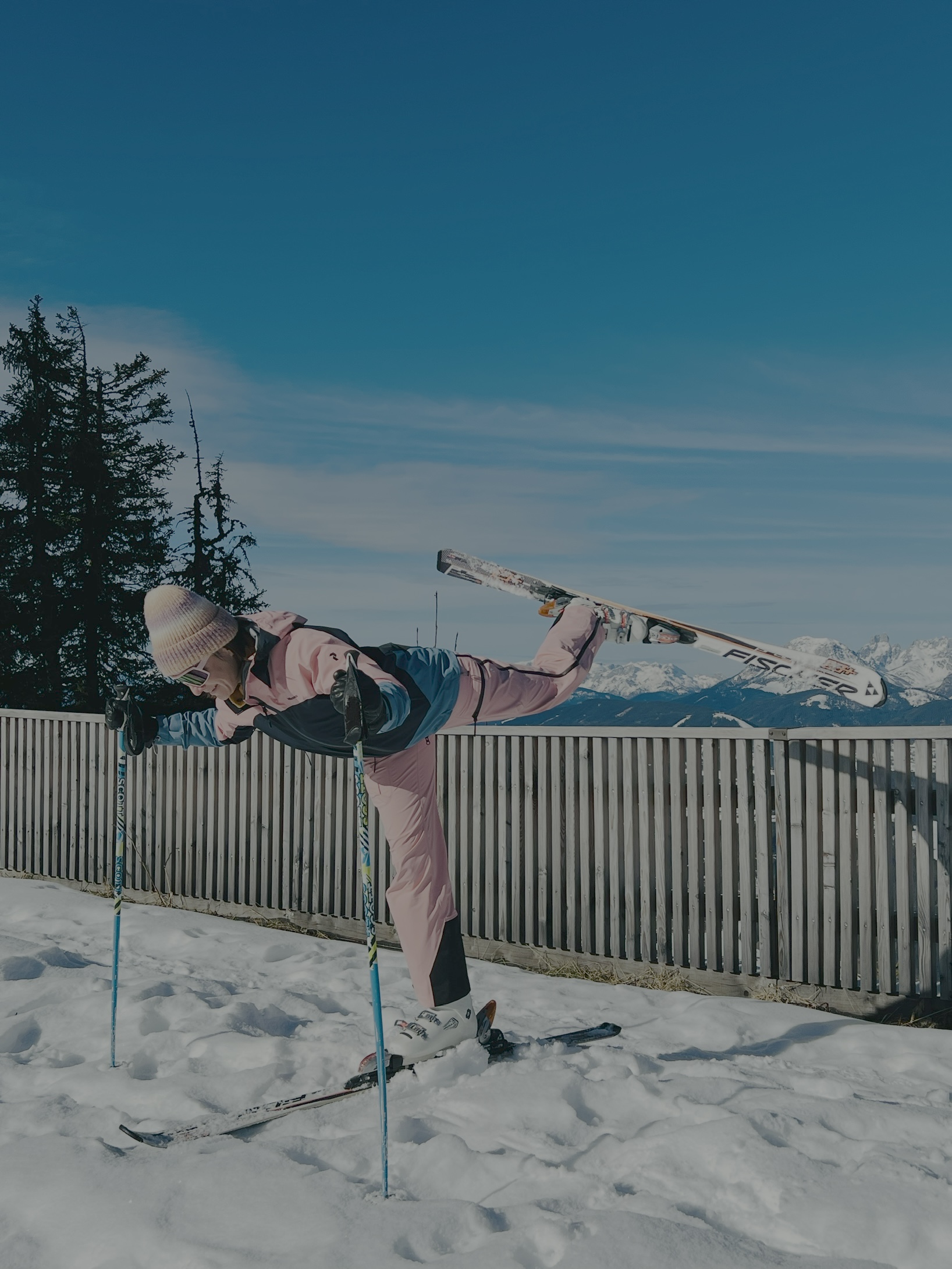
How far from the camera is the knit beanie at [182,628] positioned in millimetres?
3076

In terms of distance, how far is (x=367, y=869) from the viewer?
2844 millimetres

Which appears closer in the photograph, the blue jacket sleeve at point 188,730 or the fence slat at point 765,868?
the blue jacket sleeve at point 188,730

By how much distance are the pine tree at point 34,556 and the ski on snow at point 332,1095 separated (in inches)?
603

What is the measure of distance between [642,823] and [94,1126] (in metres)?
3.68

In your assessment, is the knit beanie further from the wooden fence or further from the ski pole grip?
the wooden fence

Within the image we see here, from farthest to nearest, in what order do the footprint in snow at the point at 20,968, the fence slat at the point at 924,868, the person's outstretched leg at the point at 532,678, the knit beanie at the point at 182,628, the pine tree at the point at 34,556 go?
the pine tree at the point at 34,556 < the fence slat at the point at 924,868 < the footprint in snow at the point at 20,968 < the person's outstretched leg at the point at 532,678 < the knit beanie at the point at 182,628

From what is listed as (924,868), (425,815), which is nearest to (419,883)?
(425,815)

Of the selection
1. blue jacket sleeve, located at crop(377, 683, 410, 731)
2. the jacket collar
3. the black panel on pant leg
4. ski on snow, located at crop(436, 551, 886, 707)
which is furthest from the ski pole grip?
ski on snow, located at crop(436, 551, 886, 707)

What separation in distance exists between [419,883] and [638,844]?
269 cm

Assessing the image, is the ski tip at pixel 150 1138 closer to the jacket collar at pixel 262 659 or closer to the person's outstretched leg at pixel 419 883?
the person's outstretched leg at pixel 419 883

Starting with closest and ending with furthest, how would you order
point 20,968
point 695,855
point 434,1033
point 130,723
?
point 434,1033 < point 130,723 < point 20,968 < point 695,855

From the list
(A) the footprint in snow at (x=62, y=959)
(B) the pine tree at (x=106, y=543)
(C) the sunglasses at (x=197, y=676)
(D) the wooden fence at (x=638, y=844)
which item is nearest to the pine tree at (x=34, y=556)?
(B) the pine tree at (x=106, y=543)

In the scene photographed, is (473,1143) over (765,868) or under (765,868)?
under

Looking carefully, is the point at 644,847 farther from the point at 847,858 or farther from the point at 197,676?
the point at 197,676
